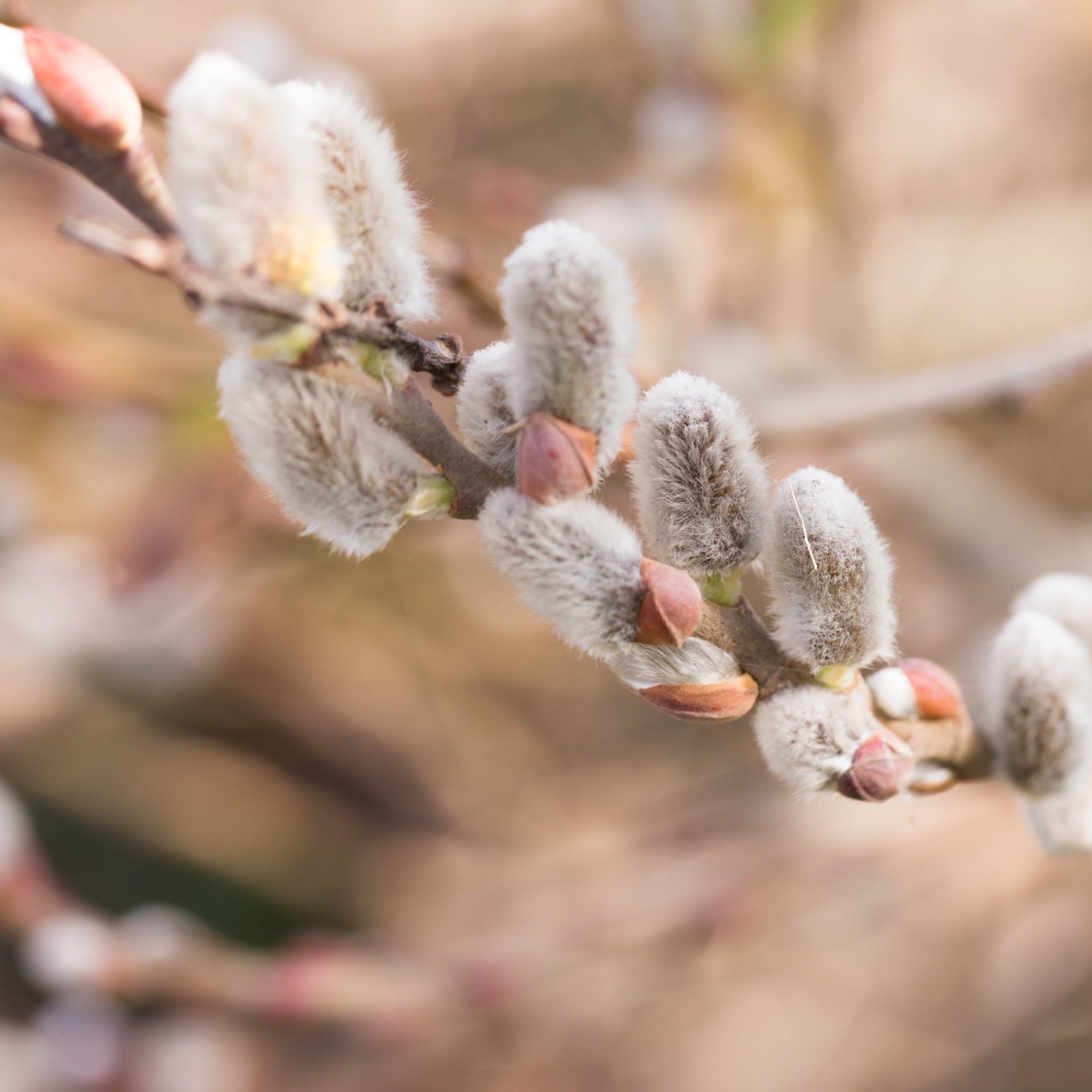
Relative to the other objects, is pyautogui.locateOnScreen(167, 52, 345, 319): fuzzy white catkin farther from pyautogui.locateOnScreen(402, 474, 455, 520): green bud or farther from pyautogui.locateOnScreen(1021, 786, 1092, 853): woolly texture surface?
pyautogui.locateOnScreen(1021, 786, 1092, 853): woolly texture surface

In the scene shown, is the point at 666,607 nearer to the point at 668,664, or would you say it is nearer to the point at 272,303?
the point at 668,664

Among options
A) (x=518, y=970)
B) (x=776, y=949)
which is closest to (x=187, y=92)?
(x=518, y=970)

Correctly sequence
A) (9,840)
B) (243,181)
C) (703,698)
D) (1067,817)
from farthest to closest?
(9,840), (1067,817), (703,698), (243,181)

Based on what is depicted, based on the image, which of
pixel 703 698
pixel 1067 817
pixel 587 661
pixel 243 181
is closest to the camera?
pixel 243 181

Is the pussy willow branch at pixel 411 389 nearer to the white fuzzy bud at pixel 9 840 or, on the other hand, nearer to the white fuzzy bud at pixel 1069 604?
the white fuzzy bud at pixel 1069 604

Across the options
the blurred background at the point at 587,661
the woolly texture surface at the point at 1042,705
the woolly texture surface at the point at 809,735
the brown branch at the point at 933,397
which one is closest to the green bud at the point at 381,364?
the woolly texture surface at the point at 809,735

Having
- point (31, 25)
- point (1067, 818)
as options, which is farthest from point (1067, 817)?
point (31, 25)
